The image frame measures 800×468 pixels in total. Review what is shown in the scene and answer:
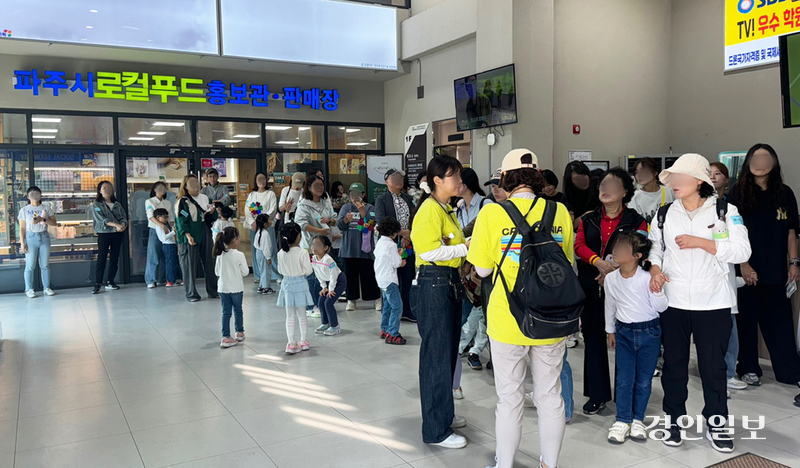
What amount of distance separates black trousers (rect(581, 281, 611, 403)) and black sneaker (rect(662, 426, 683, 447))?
19.2 inches

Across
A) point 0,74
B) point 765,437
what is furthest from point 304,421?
point 0,74

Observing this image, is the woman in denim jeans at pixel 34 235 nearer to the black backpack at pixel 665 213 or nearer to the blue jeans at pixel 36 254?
the blue jeans at pixel 36 254

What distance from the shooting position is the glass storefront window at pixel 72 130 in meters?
8.91

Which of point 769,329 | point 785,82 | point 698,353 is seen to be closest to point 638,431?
point 698,353

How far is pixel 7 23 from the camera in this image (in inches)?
300

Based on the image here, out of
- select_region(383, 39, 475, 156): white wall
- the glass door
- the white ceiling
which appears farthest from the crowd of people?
the glass door

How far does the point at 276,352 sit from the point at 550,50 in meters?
4.97

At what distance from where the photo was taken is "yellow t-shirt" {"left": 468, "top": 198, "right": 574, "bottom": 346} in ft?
8.55

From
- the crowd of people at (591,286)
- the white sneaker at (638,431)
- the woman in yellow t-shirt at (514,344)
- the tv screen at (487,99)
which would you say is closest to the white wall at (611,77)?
the tv screen at (487,99)

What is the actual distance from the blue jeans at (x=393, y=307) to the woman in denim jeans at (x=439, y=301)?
7.25ft

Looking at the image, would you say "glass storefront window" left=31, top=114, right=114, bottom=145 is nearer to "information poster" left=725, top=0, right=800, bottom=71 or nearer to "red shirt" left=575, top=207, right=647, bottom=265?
"red shirt" left=575, top=207, right=647, bottom=265

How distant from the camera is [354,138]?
11.1m

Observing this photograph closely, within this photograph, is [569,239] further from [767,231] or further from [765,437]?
[767,231]

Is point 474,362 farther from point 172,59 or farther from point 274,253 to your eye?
point 172,59
